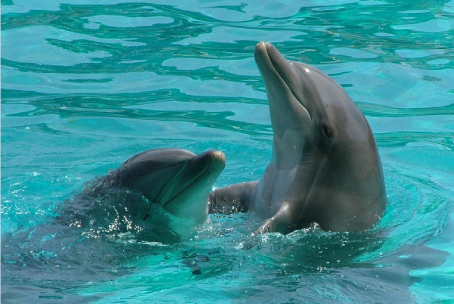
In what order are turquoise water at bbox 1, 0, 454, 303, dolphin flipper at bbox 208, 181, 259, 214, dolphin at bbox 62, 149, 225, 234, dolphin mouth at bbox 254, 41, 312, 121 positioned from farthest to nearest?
dolphin flipper at bbox 208, 181, 259, 214 < dolphin mouth at bbox 254, 41, 312, 121 < dolphin at bbox 62, 149, 225, 234 < turquoise water at bbox 1, 0, 454, 303

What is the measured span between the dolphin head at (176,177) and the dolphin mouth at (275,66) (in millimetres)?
833

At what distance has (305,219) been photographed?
560 cm

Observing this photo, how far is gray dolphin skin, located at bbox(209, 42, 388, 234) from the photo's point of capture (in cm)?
553

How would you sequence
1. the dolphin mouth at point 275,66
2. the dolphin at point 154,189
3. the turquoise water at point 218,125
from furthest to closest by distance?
the dolphin mouth at point 275,66
the dolphin at point 154,189
the turquoise water at point 218,125

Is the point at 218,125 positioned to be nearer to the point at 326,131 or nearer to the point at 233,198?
the point at 233,198

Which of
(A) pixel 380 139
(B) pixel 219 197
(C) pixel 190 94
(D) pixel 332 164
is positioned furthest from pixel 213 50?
(D) pixel 332 164

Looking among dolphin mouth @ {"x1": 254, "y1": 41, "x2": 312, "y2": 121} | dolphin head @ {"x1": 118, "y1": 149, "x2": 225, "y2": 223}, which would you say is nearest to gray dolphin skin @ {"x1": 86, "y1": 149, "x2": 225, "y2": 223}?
dolphin head @ {"x1": 118, "y1": 149, "x2": 225, "y2": 223}

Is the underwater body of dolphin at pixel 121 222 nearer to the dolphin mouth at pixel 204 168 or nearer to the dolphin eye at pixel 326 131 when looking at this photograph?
the dolphin mouth at pixel 204 168

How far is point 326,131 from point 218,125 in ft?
11.8

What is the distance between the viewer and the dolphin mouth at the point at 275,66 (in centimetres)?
548

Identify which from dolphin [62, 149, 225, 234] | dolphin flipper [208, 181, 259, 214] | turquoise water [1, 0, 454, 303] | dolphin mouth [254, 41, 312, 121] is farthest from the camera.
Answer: dolphin flipper [208, 181, 259, 214]

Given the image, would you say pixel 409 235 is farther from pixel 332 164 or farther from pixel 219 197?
pixel 219 197

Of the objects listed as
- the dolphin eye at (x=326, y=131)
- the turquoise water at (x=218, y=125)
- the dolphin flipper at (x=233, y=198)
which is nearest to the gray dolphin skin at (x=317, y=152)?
the dolphin eye at (x=326, y=131)

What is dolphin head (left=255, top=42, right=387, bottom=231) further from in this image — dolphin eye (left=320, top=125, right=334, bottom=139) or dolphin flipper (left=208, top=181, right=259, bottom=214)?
dolphin flipper (left=208, top=181, right=259, bottom=214)
